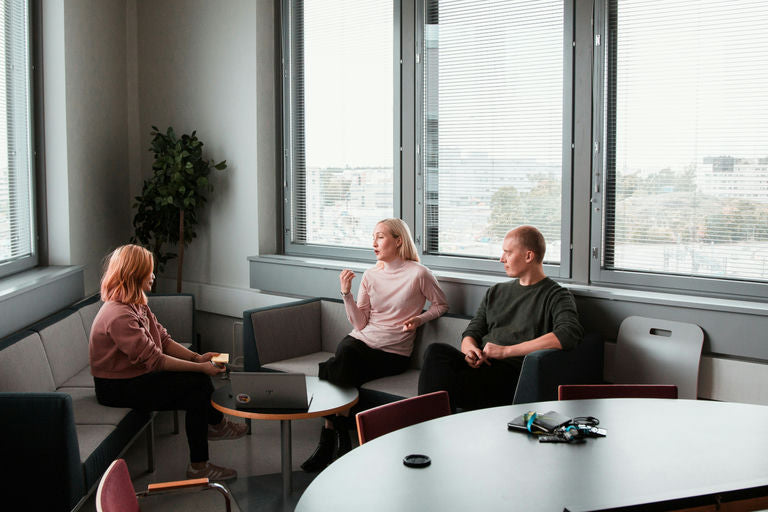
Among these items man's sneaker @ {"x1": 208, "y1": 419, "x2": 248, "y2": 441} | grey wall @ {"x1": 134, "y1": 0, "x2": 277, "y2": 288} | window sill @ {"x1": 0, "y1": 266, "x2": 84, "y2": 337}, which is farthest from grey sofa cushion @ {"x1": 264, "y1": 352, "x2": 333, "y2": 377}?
window sill @ {"x1": 0, "y1": 266, "x2": 84, "y2": 337}

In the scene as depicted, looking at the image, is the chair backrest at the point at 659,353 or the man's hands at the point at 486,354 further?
the man's hands at the point at 486,354

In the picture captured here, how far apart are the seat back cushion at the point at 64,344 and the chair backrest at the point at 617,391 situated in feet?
9.18

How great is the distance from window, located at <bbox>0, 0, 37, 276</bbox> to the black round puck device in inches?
138

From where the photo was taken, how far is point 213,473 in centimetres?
390

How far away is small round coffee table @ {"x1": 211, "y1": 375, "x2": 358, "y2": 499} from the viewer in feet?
11.3

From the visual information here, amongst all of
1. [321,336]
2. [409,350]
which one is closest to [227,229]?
[321,336]

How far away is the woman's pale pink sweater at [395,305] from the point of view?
4523mm

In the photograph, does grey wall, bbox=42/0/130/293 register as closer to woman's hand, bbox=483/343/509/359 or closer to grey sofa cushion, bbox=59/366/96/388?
grey sofa cushion, bbox=59/366/96/388

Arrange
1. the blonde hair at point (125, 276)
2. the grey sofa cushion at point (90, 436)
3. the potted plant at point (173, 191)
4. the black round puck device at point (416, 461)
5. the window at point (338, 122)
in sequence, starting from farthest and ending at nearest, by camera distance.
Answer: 1. the potted plant at point (173, 191)
2. the window at point (338, 122)
3. the blonde hair at point (125, 276)
4. the grey sofa cushion at point (90, 436)
5. the black round puck device at point (416, 461)

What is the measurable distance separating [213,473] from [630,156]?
2870 millimetres

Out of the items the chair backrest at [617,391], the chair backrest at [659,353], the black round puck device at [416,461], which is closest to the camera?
the black round puck device at [416,461]

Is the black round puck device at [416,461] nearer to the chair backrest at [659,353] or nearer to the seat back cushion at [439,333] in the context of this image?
the chair backrest at [659,353]

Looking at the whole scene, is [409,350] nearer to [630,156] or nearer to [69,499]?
[630,156]

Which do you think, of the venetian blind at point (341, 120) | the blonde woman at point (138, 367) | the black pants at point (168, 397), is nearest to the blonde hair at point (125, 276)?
the blonde woman at point (138, 367)
